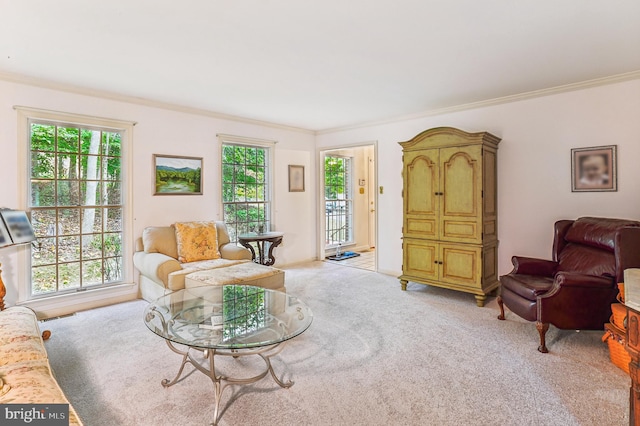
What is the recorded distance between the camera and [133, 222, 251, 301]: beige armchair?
11.1ft

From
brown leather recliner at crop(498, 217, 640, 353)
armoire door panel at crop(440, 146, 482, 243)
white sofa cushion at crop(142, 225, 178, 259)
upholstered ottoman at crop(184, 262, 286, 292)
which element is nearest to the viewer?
brown leather recliner at crop(498, 217, 640, 353)

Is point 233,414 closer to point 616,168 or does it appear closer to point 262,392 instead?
point 262,392

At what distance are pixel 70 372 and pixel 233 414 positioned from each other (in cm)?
134

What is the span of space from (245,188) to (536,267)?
3962 mm

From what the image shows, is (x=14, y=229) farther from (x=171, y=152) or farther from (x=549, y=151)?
(x=549, y=151)

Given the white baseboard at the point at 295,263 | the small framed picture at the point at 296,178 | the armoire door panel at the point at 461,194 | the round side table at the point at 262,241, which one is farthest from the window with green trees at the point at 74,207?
the armoire door panel at the point at 461,194

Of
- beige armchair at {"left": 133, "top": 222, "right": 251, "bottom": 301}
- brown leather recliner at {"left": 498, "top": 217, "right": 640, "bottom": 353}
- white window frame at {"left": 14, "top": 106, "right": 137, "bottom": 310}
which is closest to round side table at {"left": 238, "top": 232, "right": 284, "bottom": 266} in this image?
beige armchair at {"left": 133, "top": 222, "right": 251, "bottom": 301}

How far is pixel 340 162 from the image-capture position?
284 inches

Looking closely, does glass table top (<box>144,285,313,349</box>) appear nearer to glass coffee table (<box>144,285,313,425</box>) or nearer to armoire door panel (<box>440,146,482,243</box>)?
glass coffee table (<box>144,285,313,425</box>)

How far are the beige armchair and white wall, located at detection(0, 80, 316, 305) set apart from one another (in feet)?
0.82

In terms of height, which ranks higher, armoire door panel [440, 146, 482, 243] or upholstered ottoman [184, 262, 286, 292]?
armoire door panel [440, 146, 482, 243]

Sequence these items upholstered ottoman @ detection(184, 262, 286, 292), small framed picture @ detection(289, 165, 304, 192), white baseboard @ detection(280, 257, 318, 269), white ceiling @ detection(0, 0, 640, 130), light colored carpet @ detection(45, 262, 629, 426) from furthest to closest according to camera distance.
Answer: small framed picture @ detection(289, 165, 304, 192)
white baseboard @ detection(280, 257, 318, 269)
upholstered ottoman @ detection(184, 262, 286, 292)
white ceiling @ detection(0, 0, 640, 130)
light colored carpet @ detection(45, 262, 629, 426)

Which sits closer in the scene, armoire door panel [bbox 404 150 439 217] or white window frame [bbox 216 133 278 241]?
armoire door panel [bbox 404 150 439 217]

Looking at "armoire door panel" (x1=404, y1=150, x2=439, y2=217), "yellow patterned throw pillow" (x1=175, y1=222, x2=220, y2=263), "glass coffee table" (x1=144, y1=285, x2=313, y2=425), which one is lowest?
"glass coffee table" (x1=144, y1=285, x2=313, y2=425)
